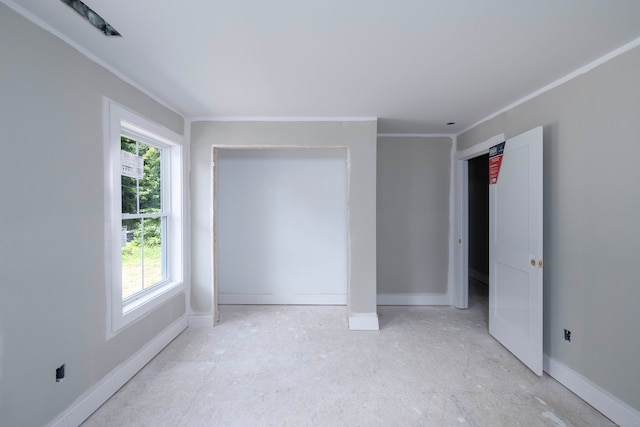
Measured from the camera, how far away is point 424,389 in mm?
2180

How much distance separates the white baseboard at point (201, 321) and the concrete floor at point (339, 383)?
0.10 metres

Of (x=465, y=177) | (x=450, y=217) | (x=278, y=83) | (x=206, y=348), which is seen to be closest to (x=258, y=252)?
(x=206, y=348)

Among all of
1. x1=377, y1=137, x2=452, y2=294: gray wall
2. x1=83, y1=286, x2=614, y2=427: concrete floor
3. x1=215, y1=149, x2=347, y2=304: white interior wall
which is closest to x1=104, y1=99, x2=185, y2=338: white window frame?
x1=83, y1=286, x2=614, y2=427: concrete floor

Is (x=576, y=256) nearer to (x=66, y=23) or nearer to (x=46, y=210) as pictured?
(x=46, y=210)

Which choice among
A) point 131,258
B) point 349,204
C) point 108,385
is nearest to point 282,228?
point 349,204

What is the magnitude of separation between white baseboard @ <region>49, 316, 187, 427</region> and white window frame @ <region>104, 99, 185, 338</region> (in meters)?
0.32

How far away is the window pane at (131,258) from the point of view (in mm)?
2432

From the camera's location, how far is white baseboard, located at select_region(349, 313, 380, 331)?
10.6 feet

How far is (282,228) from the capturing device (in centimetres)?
409

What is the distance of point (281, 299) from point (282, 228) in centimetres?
106

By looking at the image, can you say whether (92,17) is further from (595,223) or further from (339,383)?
(595,223)

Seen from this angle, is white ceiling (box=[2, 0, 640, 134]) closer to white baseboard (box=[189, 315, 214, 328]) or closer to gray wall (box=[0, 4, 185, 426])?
gray wall (box=[0, 4, 185, 426])

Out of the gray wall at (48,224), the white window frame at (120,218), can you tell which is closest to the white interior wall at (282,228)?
the white window frame at (120,218)

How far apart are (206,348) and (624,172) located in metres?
3.77
